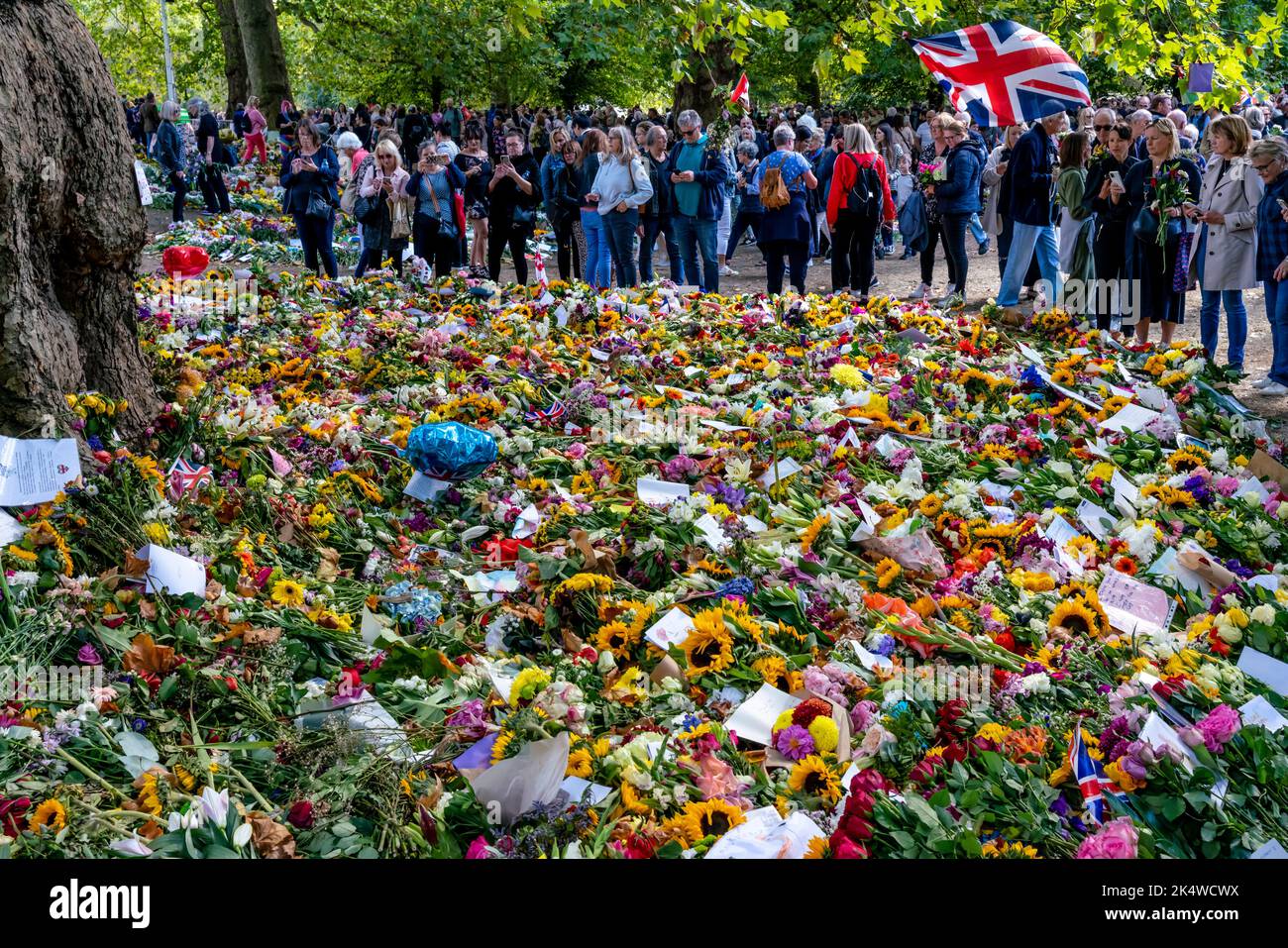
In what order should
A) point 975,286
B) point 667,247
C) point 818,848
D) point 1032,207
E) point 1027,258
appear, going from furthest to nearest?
point 975,286
point 667,247
point 1027,258
point 1032,207
point 818,848

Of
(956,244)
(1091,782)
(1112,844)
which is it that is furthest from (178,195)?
(1112,844)

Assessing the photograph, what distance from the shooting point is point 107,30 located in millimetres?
39344

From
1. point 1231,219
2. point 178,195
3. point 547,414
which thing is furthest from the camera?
point 178,195

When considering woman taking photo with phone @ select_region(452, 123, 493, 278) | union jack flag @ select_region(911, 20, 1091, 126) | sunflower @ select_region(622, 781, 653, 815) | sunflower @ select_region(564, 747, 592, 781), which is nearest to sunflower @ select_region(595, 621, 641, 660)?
sunflower @ select_region(564, 747, 592, 781)

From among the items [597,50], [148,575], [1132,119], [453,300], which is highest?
[597,50]

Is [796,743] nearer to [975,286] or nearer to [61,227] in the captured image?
[61,227]

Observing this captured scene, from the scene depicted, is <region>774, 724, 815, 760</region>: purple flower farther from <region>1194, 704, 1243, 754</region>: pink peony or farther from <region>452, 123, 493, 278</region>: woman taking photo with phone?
<region>452, 123, 493, 278</region>: woman taking photo with phone

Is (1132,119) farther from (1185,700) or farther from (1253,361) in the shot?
(1185,700)

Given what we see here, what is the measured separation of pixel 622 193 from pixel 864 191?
239 cm

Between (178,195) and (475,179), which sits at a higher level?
(178,195)

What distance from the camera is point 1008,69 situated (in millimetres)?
9781

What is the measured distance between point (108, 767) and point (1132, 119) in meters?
9.20

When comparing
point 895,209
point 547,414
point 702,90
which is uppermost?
point 702,90

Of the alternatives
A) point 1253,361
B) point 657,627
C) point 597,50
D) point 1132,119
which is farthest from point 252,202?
point 657,627
